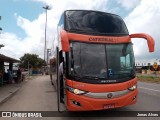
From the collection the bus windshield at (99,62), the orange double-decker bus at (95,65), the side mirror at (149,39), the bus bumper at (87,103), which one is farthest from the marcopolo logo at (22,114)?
the side mirror at (149,39)

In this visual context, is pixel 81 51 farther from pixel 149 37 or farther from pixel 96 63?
pixel 149 37

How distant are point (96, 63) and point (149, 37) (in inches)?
85.9

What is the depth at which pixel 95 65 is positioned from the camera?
32.5 feet

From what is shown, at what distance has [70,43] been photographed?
9.93 m

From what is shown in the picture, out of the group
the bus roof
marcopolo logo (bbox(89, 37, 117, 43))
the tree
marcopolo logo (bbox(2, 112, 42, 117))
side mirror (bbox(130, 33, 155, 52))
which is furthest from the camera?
the tree

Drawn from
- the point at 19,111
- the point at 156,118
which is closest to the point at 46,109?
the point at 19,111

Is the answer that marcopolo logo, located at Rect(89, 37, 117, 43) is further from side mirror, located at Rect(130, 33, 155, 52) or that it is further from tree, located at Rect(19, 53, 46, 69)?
tree, located at Rect(19, 53, 46, 69)

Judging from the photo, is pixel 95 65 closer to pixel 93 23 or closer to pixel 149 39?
pixel 93 23

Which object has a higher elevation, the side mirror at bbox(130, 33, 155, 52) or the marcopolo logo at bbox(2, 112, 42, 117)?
the side mirror at bbox(130, 33, 155, 52)

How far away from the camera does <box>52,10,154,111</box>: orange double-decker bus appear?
9.49 meters

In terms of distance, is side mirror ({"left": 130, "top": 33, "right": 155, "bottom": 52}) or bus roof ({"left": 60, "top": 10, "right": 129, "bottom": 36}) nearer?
side mirror ({"left": 130, "top": 33, "right": 155, "bottom": 52})

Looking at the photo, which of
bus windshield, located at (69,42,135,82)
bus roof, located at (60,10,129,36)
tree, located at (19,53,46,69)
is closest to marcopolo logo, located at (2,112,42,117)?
bus windshield, located at (69,42,135,82)

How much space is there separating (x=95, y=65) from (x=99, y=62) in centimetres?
18

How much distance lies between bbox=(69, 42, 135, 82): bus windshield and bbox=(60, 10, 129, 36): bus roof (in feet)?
1.95
